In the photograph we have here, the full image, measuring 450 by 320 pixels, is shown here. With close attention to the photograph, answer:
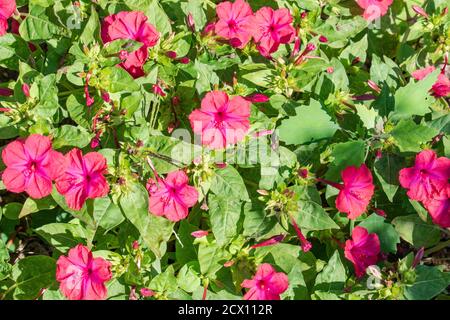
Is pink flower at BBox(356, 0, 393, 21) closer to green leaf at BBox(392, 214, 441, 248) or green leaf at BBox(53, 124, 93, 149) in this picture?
green leaf at BBox(392, 214, 441, 248)

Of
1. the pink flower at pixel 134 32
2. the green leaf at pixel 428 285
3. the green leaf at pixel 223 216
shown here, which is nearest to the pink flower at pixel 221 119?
the green leaf at pixel 223 216

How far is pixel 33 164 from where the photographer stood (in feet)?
6.50

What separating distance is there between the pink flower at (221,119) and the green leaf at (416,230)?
852mm

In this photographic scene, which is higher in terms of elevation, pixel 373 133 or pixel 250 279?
pixel 373 133

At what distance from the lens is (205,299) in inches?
86.8

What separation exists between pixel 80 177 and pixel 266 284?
81cm

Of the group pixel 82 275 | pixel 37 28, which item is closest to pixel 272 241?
pixel 82 275

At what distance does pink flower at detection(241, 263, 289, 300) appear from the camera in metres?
2.06

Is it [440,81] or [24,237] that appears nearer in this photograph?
[440,81]

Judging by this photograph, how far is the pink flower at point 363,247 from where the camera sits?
2232 mm

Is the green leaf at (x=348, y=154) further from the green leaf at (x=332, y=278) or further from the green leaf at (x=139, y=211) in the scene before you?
the green leaf at (x=139, y=211)
